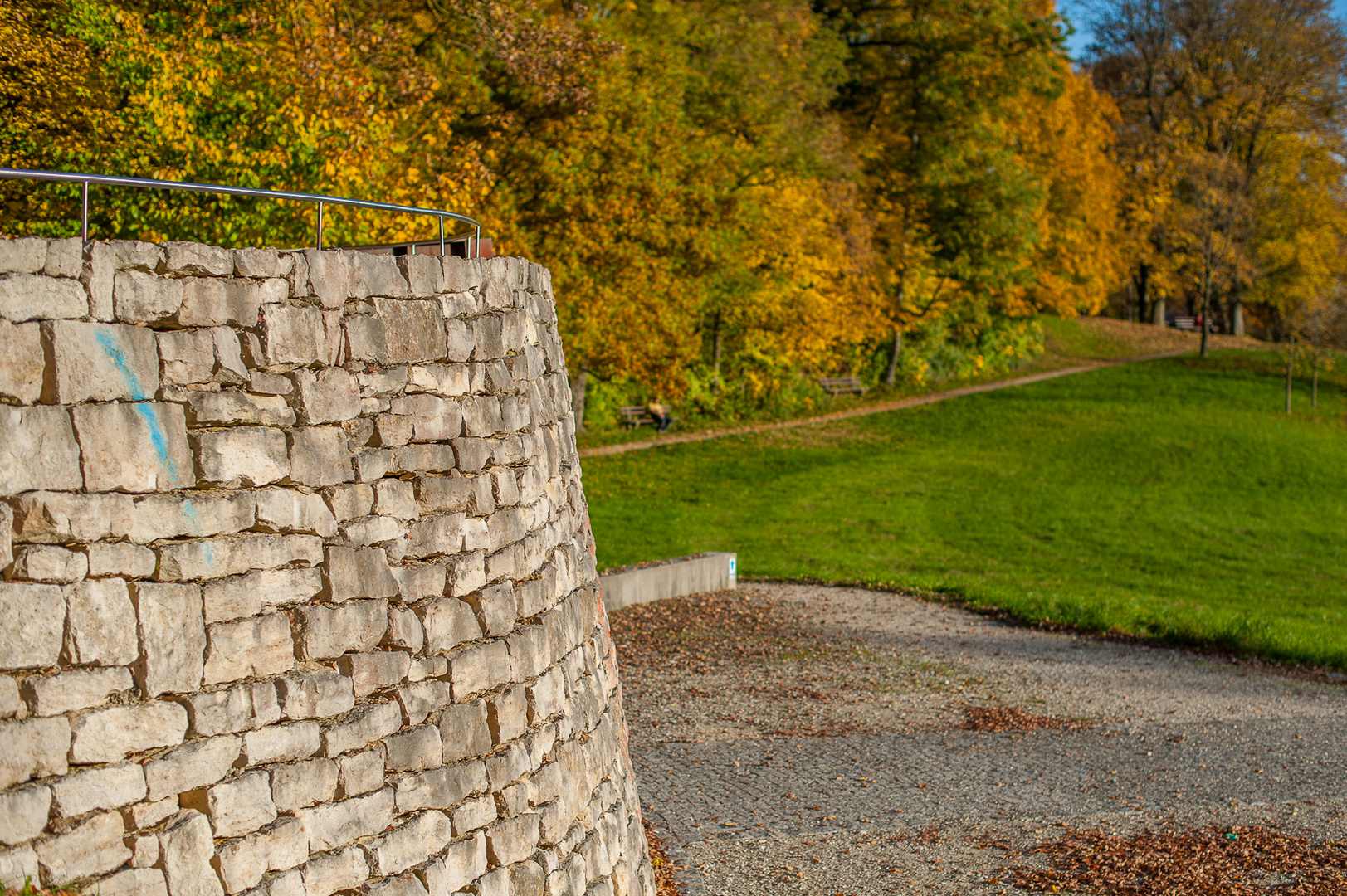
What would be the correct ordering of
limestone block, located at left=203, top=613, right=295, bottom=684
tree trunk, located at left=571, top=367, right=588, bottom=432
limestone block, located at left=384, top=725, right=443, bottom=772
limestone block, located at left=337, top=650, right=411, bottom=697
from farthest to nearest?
tree trunk, located at left=571, top=367, right=588, bottom=432 → limestone block, located at left=384, top=725, right=443, bottom=772 → limestone block, located at left=337, top=650, right=411, bottom=697 → limestone block, located at left=203, top=613, right=295, bottom=684

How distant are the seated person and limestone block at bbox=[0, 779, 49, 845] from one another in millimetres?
22479

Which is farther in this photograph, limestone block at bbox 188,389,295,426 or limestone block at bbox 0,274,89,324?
limestone block at bbox 188,389,295,426

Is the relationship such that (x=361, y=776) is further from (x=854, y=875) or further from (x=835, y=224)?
(x=835, y=224)

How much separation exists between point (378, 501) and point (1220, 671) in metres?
10.2

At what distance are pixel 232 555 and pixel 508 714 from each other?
1565 millimetres

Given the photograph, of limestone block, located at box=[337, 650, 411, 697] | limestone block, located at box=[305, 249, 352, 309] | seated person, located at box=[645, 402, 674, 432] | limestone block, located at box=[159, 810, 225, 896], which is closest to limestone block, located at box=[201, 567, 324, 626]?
limestone block, located at box=[337, 650, 411, 697]

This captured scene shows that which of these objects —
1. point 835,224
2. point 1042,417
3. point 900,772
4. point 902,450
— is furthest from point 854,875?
point 1042,417

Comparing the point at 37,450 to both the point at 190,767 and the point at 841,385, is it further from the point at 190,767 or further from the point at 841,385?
the point at 841,385

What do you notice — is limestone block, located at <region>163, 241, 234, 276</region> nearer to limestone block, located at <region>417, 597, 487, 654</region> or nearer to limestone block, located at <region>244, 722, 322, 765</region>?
limestone block, located at <region>417, 597, 487, 654</region>

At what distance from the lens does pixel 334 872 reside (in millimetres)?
4375

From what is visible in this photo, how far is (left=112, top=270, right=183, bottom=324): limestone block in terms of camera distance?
3.98 metres

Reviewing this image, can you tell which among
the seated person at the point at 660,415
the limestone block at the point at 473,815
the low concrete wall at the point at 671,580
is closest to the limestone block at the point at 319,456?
the limestone block at the point at 473,815

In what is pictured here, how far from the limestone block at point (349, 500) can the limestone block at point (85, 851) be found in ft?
4.33

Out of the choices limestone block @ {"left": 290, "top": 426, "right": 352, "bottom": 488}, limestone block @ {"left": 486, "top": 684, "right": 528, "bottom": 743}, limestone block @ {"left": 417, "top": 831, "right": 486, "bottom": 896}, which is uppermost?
limestone block @ {"left": 290, "top": 426, "right": 352, "bottom": 488}
